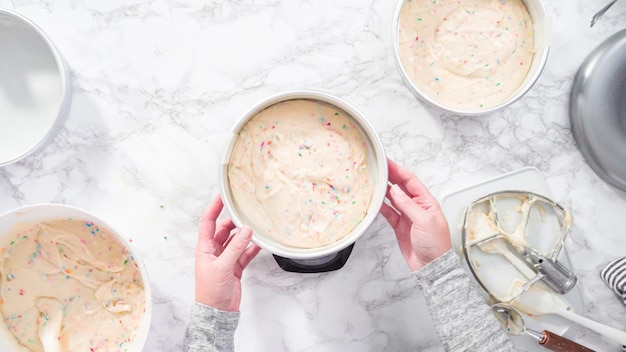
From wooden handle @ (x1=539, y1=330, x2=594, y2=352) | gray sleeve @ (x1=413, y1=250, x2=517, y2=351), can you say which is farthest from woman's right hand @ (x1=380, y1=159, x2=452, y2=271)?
wooden handle @ (x1=539, y1=330, x2=594, y2=352)

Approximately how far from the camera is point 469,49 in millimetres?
985

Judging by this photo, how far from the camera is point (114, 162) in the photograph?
1.02 m

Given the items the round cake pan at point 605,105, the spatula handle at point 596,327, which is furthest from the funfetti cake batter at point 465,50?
the spatula handle at point 596,327

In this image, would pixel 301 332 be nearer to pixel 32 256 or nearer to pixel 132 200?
pixel 132 200

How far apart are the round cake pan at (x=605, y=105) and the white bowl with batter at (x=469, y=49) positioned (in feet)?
0.42

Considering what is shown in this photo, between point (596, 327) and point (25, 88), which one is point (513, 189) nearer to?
point (596, 327)

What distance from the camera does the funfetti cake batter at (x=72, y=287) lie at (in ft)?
3.15

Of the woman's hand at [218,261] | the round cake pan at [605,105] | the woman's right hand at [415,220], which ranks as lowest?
the woman's hand at [218,261]

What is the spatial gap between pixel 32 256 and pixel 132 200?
20cm

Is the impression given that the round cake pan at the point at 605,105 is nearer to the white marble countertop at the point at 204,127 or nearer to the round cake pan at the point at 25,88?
the white marble countertop at the point at 204,127

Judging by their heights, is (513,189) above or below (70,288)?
above

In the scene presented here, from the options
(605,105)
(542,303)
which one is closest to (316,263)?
(542,303)

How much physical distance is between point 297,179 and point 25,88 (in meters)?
0.57

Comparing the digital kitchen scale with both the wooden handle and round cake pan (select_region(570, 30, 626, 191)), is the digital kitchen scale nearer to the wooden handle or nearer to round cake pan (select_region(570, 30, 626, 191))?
the wooden handle
